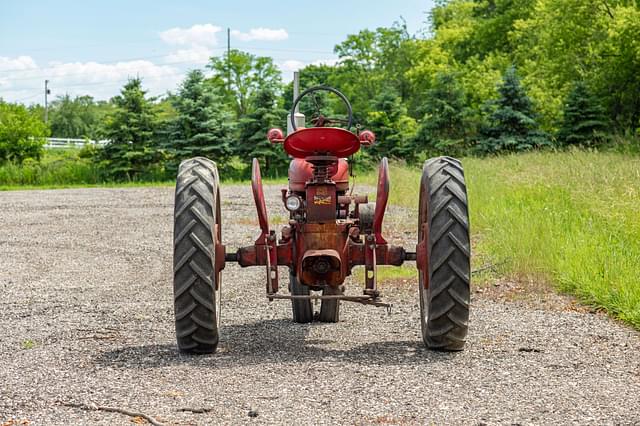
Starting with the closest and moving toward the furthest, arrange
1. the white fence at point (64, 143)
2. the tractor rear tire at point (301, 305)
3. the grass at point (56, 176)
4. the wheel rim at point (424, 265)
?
the wheel rim at point (424, 265) → the tractor rear tire at point (301, 305) → the grass at point (56, 176) → the white fence at point (64, 143)

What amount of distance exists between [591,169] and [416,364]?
10.7 m

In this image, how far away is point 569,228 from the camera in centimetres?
1163

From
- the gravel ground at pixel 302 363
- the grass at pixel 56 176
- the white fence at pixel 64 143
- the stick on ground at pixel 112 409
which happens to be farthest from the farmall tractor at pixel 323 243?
the white fence at pixel 64 143

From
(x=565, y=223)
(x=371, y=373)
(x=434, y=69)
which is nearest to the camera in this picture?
(x=371, y=373)

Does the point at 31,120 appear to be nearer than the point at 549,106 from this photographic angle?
No

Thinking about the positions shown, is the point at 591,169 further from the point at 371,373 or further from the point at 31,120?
the point at 31,120

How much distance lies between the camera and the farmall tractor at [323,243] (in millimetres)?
6258

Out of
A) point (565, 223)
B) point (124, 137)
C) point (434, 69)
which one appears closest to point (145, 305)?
point (565, 223)

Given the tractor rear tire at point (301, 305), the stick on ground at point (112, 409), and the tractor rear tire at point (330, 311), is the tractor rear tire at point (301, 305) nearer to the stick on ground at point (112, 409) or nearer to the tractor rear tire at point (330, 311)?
the tractor rear tire at point (330, 311)

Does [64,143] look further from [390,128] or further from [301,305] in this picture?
[301,305]

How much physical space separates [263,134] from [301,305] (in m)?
32.7

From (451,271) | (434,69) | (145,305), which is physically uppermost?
(434,69)

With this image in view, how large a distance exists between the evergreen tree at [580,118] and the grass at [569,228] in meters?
17.9

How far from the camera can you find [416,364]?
602 cm
